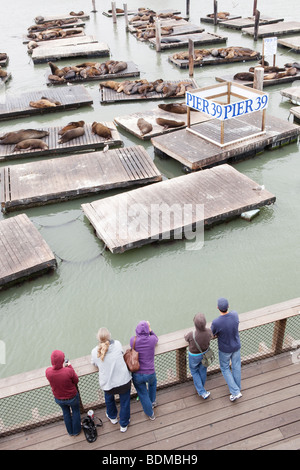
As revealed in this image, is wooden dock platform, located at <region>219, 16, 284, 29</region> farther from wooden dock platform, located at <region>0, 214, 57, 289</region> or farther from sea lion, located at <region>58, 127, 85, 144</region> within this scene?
wooden dock platform, located at <region>0, 214, 57, 289</region>

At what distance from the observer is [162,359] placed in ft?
18.5

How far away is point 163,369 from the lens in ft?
18.4

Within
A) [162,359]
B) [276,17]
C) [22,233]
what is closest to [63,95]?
[22,233]

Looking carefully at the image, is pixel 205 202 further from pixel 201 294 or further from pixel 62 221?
pixel 62 221

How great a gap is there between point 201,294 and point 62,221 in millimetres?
3681

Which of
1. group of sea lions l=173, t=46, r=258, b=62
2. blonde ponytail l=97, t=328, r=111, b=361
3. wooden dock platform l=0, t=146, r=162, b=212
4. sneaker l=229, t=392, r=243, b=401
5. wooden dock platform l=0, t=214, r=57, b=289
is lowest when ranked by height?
wooden dock platform l=0, t=214, r=57, b=289

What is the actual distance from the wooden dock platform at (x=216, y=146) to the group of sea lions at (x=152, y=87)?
374 centimetres

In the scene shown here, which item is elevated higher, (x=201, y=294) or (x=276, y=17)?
(x=276, y=17)

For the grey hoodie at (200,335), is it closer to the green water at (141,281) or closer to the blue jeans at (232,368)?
the blue jeans at (232,368)

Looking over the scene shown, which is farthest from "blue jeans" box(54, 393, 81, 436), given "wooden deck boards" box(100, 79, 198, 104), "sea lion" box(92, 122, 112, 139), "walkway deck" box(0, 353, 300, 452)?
"wooden deck boards" box(100, 79, 198, 104)

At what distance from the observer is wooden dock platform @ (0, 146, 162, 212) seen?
30.6 ft

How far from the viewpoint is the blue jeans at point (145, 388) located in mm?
3980

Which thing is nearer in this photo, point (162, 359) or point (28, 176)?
point (162, 359)

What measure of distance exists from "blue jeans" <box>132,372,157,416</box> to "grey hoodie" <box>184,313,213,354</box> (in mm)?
460
